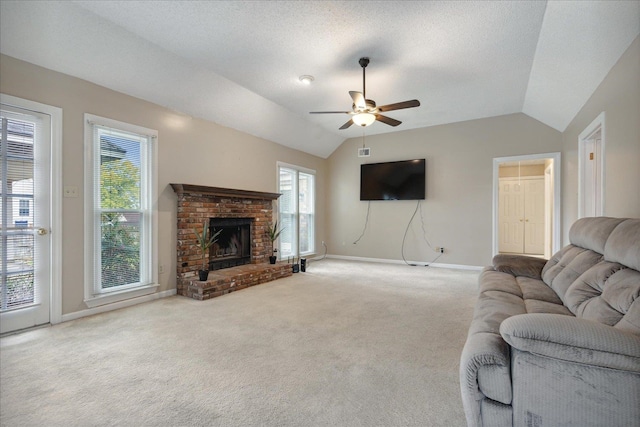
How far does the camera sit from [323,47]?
3.25 metres

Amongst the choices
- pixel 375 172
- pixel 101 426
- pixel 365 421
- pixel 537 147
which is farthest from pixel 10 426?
pixel 537 147

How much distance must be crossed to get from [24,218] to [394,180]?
5.78 meters

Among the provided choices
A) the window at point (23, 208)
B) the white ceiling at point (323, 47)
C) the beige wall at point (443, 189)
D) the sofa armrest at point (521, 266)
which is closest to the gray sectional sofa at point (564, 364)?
the sofa armrest at point (521, 266)

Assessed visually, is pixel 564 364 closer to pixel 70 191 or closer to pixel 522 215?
pixel 70 191

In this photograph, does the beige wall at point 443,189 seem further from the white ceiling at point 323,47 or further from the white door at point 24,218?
the white door at point 24,218

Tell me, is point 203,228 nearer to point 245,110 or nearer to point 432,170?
point 245,110

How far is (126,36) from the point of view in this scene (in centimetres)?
299

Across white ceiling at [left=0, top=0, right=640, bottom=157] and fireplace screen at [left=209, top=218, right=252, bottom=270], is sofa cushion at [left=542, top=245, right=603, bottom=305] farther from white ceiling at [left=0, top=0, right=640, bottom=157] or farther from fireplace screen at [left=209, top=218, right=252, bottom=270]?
fireplace screen at [left=209, top=218, right=252, bottom=270]

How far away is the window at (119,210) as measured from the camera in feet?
10.8

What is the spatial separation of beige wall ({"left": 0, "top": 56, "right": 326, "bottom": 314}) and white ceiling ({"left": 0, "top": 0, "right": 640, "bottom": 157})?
0.49 feet

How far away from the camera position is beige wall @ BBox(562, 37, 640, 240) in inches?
95.2

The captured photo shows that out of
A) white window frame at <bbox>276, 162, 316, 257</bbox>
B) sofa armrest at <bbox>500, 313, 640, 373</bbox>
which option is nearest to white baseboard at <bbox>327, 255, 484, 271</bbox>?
white window frame at <bbox>276, 162, 316, 257</bbox>

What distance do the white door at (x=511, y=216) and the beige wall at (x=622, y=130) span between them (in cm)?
508

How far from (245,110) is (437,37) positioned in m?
2.92
